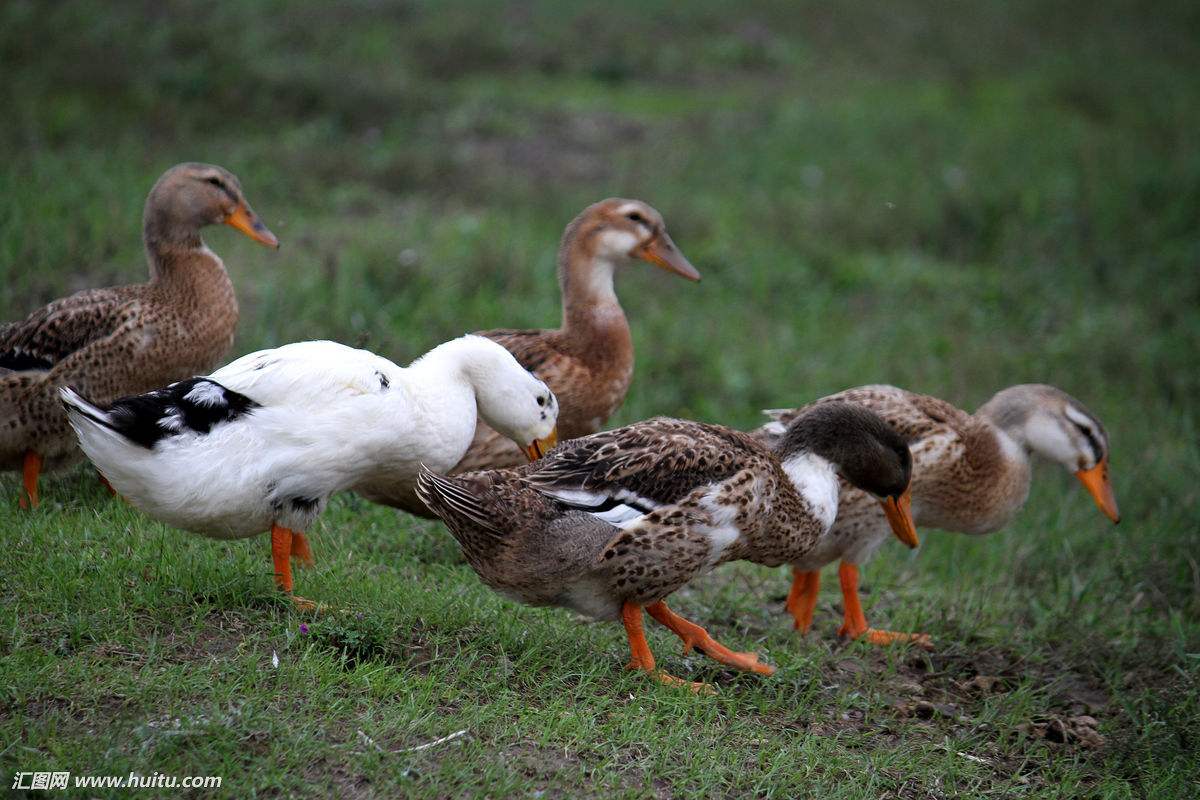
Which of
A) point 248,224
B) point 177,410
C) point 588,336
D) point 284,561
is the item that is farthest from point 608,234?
point 177,410

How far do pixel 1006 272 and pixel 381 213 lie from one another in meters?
5.16

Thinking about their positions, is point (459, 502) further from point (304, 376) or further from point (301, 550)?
point (301, 550)

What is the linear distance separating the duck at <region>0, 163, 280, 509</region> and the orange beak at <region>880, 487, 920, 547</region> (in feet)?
9.66

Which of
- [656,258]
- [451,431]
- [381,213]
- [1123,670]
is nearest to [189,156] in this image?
[381,213]

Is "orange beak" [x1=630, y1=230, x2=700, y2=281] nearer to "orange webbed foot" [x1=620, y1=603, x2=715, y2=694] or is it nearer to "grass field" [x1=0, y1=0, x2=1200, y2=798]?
"grass field" [x1=0, y1=0, x2=1200, y2=798]

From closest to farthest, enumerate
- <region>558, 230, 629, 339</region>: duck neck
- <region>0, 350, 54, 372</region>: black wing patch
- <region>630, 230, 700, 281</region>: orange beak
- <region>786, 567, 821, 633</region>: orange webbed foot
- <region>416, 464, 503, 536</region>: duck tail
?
<region>416, 464, 503, 536</region>: duck tail
<region>0, 350, 54, 372</region>: black wing patch
<region>786, 567, 821, 633</region>: orange webbed foot
<region>558, 230, 629, 339</region>: duck neck
<region>630, 230, 700, 281</region>: orange beak

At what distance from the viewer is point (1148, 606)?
21.1 feet

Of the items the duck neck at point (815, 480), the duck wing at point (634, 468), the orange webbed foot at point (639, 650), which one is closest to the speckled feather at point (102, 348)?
the duck wing at point (634, 468)

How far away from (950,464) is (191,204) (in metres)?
3.56

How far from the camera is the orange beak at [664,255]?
255 inches

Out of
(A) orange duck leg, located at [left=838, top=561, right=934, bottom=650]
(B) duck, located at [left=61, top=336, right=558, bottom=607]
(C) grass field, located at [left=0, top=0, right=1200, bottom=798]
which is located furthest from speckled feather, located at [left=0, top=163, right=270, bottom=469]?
(A) orange duck leg, located at [left=838, top=561, right=934, bottom=650]

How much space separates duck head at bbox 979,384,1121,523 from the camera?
19.9ft

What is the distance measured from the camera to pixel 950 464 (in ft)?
18.7

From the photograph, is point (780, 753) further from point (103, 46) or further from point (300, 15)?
point (300, 15)
